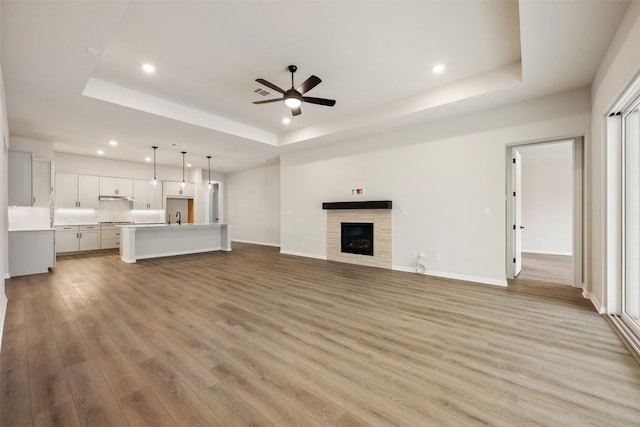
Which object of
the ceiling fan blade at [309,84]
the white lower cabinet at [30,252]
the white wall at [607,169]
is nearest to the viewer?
the white wall at [607,169]

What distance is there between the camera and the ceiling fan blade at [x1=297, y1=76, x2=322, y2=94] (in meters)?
3.49

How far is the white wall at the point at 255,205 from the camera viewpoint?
32.8 ft

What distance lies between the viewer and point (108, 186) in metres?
8.71

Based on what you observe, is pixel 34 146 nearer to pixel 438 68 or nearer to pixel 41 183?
pixel 41 183

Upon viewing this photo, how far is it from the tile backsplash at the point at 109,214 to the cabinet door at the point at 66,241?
2.12 feet

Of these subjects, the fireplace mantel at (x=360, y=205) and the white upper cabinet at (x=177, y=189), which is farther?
the white upper cabinet at (x=177, y=189)

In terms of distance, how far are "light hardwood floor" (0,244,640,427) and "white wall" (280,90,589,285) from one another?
1.00 metres

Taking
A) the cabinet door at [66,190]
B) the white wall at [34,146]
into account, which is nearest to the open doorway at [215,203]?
the cabinet door at [66,190]

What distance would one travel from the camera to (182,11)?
2.78 meters

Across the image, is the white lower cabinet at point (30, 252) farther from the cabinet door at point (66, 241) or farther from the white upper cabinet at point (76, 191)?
the white upper cabinet at point (76, 191)

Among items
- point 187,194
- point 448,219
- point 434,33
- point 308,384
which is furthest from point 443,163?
point 187,194

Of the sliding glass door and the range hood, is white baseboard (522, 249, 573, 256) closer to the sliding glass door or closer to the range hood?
the sliding glass door

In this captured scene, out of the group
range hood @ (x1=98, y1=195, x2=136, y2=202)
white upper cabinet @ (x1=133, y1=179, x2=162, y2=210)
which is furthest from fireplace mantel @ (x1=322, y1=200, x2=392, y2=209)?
range hood @ (x1=98, y1=195, x2=136, y2=202)

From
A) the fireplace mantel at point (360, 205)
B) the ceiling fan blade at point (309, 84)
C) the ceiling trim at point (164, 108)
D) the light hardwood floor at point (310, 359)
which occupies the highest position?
the ceiling trim at point (164, 108)
